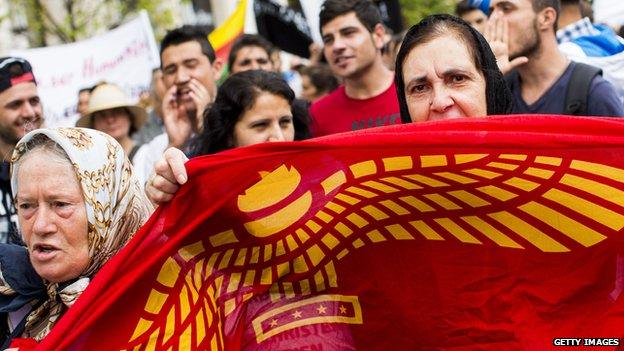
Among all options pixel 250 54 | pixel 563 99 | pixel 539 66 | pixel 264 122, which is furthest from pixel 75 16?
pixel 563 99

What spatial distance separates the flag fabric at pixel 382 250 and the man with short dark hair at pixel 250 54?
4224 millimetres

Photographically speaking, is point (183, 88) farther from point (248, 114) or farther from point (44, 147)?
point (44, 147)

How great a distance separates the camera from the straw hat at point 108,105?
6926 millimetres

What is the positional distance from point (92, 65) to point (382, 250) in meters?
6.98

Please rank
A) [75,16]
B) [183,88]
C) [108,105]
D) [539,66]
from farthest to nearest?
1. [75,16]
2. [108,105]
3. [183,88]
4. [539,66]

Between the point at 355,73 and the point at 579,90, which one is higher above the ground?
the point at 355,73

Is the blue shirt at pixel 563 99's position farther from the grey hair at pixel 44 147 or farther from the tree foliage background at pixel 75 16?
the tree foliage background at pixel 75 16

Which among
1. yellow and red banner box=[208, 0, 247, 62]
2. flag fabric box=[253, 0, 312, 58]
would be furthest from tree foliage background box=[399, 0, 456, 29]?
yellow and red banner box=[208, 0, 247, 62]

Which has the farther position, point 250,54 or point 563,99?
point 250,54

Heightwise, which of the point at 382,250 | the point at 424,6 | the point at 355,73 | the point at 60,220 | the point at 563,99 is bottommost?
the point at 382,250

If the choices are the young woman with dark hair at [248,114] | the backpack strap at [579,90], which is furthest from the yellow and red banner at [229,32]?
the backpack strap at [579,90]

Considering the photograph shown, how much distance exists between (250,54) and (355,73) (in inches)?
62.0

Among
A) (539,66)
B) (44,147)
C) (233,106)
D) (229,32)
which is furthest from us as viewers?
(229,32)

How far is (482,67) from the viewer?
289 cm
